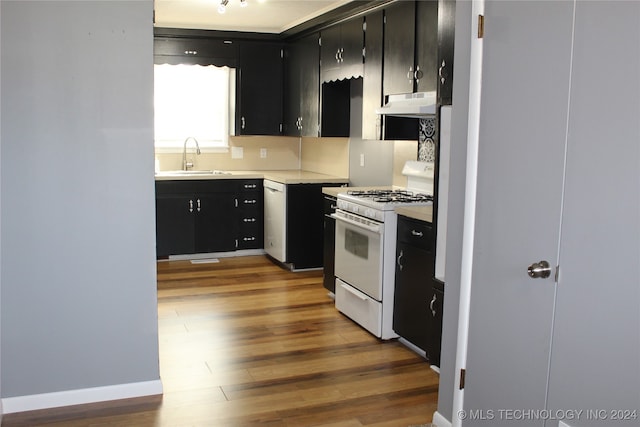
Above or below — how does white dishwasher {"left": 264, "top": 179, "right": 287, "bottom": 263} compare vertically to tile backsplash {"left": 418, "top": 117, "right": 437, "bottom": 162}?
below

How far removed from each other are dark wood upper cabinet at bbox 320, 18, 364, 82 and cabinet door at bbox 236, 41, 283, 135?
1.09m

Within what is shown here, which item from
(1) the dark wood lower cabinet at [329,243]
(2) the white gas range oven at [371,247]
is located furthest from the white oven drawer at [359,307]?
(1) the dark wood lower cabinet at [329,243]

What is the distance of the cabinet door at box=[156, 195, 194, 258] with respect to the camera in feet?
21.2

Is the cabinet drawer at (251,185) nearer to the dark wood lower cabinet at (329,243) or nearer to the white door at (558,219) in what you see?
the dark wood lower cabinet at (329,243)

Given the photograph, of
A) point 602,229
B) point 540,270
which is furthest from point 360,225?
point 602,229

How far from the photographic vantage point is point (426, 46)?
13.9ft

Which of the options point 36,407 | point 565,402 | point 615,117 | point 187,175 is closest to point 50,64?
point 36,407

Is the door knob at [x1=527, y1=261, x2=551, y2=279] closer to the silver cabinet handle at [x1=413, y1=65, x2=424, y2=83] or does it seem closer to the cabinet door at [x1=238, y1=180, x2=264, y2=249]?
the silver cabinet handle at [x1=413, y1=65, x2=424, y2=83]

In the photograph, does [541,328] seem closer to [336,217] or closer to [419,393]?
[419,393]

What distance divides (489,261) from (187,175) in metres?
4.41

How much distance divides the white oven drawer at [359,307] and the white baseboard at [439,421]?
1208mm

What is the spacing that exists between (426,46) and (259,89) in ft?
10.1

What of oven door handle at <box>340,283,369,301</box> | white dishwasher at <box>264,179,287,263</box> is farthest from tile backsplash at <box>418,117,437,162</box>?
white dishwasher at <box>264,179,287,263</box>

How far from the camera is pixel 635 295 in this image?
78.1 inches
